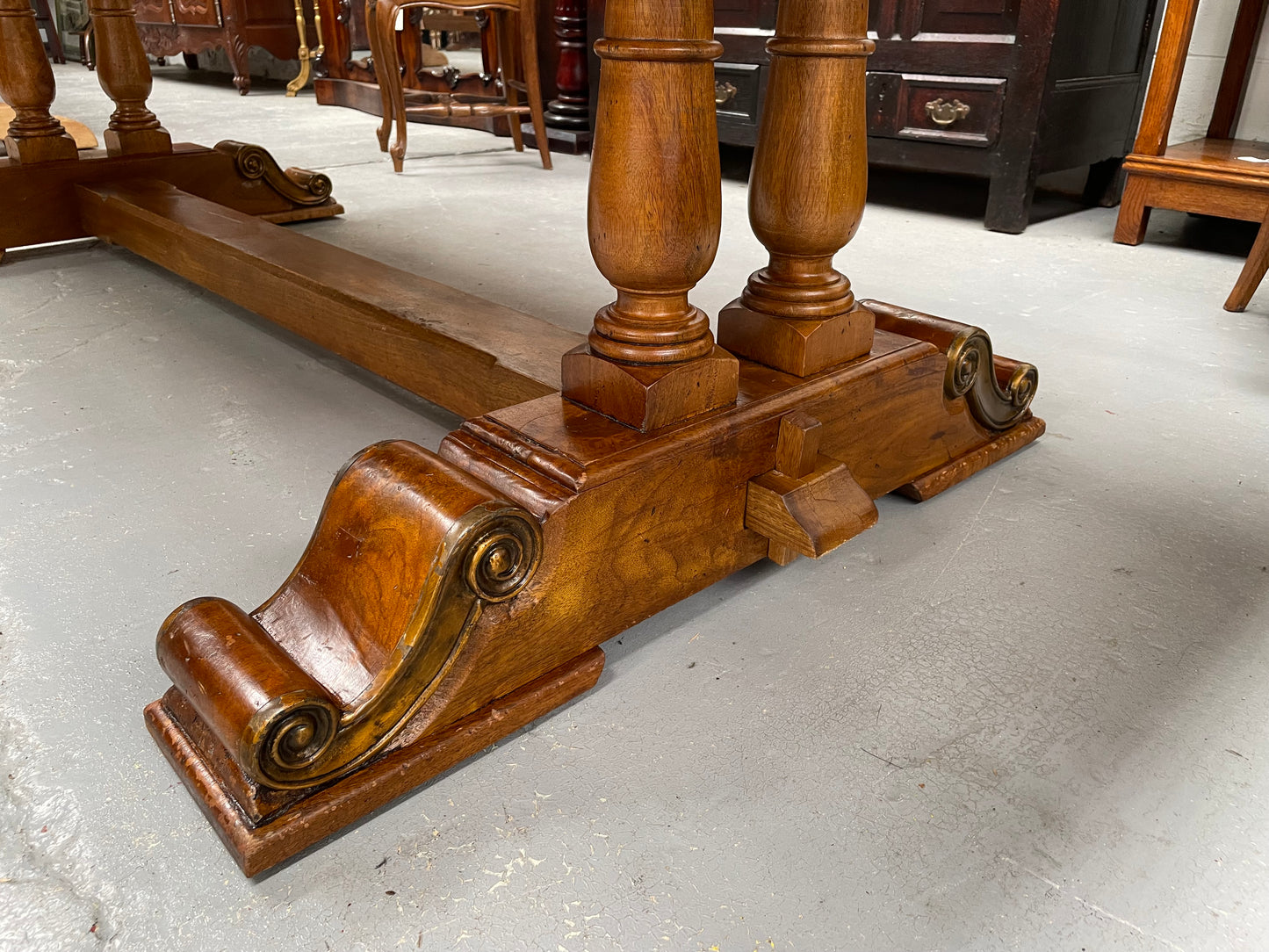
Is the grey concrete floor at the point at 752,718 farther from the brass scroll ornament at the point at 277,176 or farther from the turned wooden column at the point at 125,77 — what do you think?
the brass scroll ornament at the point at 277,176

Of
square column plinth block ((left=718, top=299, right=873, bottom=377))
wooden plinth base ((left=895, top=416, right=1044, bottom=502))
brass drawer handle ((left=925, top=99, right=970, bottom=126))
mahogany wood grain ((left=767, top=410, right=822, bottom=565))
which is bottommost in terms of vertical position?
wooden plinth base ((left=895, top=416, right=1044, bottom=502))

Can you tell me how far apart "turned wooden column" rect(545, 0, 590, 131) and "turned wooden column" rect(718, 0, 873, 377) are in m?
2.88

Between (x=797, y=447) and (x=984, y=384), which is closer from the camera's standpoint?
(x=797, y=447)

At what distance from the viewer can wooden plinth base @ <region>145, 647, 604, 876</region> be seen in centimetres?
64

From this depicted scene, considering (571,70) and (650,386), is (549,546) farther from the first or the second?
(571,70)

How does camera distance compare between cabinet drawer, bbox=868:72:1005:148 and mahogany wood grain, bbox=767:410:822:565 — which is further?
cabinet drawer, bbox=868:72:1005:148

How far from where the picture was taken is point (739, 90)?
2895 mm

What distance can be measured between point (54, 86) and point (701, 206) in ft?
6.55

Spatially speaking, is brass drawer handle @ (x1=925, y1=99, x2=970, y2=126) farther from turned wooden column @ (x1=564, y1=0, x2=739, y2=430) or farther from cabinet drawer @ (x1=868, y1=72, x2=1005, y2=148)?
turned wooden column @ (x1=564, y1=0, x2=739, y2=430)

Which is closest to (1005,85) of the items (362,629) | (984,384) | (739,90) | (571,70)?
(739,90)

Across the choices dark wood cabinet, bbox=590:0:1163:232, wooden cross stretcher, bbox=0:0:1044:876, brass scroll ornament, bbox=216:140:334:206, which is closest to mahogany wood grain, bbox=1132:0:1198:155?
dark wood cabinet, bbox=590:0:1163:232

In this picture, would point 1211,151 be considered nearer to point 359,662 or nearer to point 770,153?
point 770,153

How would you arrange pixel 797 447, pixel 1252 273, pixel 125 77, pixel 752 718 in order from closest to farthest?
pixel 752 718
pixel 797 447
pixel 1252 273
pixel 125 77

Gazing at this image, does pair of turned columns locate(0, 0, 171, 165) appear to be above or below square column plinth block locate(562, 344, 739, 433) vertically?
above
